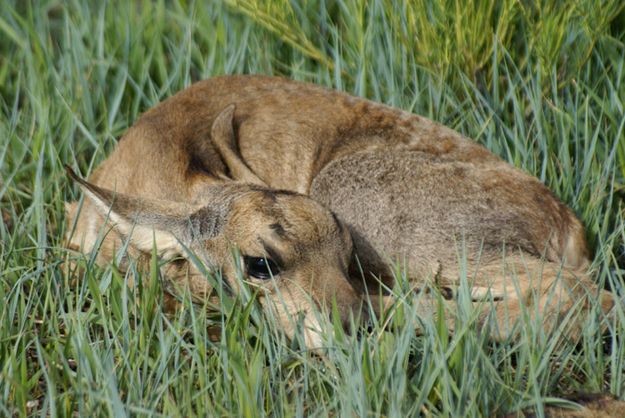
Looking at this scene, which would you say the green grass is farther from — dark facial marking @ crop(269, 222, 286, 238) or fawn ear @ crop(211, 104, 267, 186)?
fawn ear @ crop(211, 104, 267, 186)

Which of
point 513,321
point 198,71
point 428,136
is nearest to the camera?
point 513,321

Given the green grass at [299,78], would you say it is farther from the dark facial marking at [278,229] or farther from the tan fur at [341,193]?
the dark facial marking at [278,229]

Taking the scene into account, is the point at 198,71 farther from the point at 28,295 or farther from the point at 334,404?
the point at 334,404

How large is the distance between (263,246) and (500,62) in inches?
84.6

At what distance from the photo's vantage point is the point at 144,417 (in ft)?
11.5

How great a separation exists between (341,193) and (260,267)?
0.80 metres

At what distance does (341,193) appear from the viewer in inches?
197

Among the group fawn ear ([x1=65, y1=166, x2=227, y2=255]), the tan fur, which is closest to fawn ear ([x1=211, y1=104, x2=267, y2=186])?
the tan fur

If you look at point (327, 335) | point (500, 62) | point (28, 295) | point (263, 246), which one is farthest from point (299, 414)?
point (500, 62)

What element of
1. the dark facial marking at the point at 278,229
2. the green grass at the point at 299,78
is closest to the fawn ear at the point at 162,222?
the green grass at the point at 299,78

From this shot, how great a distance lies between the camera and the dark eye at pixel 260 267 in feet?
14.1

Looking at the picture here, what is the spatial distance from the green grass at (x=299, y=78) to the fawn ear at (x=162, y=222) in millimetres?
165

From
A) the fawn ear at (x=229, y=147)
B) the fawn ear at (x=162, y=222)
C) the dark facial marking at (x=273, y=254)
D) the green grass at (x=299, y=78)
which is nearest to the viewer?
the green grass at (x=299, y=78)

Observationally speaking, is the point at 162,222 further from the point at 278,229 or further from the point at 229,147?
the point at 229,147
